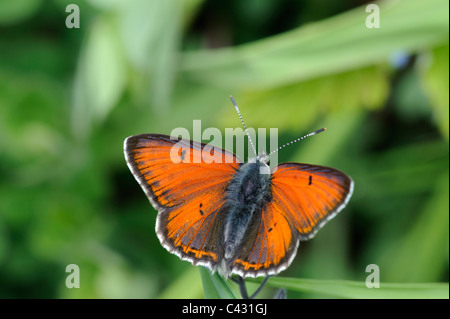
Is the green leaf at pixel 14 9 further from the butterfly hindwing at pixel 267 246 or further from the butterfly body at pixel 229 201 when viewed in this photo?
the butterfly hindwing at pixel 267 246

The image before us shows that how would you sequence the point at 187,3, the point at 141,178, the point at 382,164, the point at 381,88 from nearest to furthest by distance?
the point at 141,178 < the point at 381,88 < the point at 187,3 < the point at 382,164

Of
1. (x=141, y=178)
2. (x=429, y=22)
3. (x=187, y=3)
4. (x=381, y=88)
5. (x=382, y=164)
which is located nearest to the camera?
(x=141, y=178)

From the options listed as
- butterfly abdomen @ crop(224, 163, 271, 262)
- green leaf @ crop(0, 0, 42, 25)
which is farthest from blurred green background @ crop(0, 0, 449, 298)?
butterfly abdomen @ crop(224, 163, 271, 262)

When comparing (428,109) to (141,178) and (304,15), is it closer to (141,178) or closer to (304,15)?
(304,15)

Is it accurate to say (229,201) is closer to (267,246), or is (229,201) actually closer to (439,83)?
(267,246)

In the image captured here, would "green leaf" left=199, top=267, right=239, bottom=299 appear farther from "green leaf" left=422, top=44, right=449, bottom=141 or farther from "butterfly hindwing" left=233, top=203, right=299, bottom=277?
"green leaf" left=422, top=44, right=449, bottom=141

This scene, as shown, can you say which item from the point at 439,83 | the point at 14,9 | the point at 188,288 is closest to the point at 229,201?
the point at 188,288

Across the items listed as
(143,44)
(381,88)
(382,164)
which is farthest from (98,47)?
(382,164)
